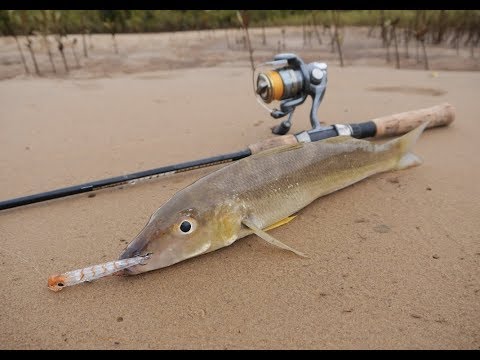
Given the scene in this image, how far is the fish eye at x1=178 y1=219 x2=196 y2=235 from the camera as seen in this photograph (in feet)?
6.82

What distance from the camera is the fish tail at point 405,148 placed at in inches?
120

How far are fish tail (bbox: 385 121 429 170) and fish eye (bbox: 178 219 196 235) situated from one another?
1719mm

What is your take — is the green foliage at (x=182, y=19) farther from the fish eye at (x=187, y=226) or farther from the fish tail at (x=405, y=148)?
the fish eye at (x=187, y=226)

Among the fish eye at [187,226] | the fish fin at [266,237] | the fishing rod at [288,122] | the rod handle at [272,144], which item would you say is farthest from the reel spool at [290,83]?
the fish eye at [187,226]

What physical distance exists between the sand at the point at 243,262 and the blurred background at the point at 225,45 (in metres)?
4.39

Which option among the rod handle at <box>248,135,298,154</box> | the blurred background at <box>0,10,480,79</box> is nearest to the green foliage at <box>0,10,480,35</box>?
the blurred background at <box>0,10,480,79</box>

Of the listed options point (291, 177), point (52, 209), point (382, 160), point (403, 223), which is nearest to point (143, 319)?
point (291, 177)

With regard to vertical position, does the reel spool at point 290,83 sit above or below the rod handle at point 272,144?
above

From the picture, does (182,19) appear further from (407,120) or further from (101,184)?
(101,184)

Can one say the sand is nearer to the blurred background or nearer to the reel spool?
the reel spool

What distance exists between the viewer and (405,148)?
309 centimetres

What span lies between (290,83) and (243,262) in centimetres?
176

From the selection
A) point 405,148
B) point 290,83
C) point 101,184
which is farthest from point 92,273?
point 405,148

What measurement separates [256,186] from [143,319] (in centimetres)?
96
